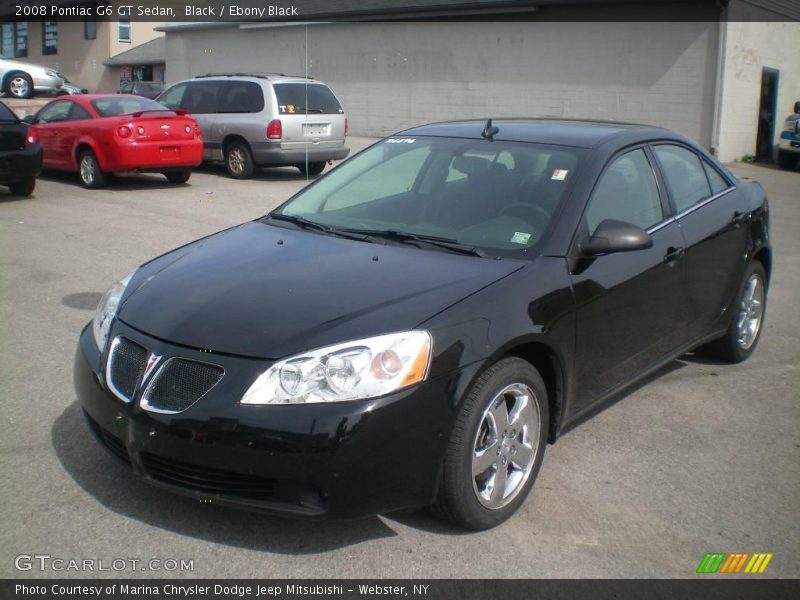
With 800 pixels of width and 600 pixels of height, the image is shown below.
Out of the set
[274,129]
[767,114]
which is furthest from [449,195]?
[767,114]

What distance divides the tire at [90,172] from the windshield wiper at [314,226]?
9.34m

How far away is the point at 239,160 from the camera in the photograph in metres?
15.7

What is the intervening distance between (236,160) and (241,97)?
1131mm

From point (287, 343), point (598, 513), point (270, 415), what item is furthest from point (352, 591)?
point (598, 513)

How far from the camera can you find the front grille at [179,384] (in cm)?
323

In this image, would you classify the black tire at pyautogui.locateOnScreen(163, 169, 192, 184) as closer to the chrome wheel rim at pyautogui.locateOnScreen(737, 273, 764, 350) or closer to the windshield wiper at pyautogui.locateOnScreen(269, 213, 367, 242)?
the windshield wiper at pyautogui.locateOnScreen(269, 213, 367, 242)

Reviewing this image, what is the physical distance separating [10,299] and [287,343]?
457 centimetres

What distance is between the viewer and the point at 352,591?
3.10 m

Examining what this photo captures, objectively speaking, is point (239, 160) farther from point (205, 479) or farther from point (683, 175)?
point (205, 479)

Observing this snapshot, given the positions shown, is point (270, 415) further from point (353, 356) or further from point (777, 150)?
point (777, 150)

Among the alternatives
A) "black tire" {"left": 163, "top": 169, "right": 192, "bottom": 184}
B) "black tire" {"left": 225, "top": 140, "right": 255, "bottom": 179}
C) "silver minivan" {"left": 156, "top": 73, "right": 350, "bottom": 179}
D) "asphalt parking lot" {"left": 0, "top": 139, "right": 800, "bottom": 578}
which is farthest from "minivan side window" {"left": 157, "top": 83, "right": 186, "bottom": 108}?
"asphalt parking lot" {"left": 0, "top": 139, "right": 800, "bottom": 578}

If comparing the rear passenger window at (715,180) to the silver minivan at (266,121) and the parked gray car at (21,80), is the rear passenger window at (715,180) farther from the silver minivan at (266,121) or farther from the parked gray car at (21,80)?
the parked gray car at (21,80)

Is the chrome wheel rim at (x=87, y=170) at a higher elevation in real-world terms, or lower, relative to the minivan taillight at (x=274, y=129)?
lower

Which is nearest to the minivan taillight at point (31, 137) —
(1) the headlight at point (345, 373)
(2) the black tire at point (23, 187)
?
(2) the black tire at point (23, 187)
